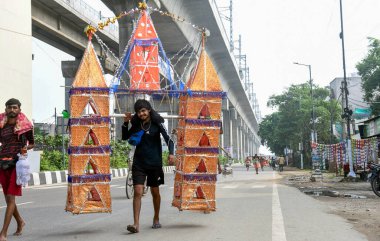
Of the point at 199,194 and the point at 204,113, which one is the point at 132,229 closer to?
the point at 199,194

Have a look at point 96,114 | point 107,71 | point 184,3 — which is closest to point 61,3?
point 184,3

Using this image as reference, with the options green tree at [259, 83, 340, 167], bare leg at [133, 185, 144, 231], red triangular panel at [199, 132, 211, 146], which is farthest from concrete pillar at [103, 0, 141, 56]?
green tree at [259, 83, 340, 167]

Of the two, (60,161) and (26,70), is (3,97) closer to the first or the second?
(26,70)

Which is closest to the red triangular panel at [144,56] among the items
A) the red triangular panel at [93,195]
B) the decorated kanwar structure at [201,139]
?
the decorated kanwar structure at [201,139]

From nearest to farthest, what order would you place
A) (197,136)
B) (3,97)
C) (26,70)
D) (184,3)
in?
1. (197,136)
2. (3,97)
3. (26,70)
4. (184,3)

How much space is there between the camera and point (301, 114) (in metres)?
56.2

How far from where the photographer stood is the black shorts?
6723 millimetres

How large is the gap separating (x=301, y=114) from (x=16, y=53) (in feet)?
118

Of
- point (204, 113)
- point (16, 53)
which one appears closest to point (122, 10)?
point (16, 53)

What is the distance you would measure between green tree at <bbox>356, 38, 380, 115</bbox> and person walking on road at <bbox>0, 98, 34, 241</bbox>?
39.4m

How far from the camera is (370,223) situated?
8133 millimetres

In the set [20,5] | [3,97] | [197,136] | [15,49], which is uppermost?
[20,5]

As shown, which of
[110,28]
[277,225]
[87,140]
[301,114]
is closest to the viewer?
[87,140]

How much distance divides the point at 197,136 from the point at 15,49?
70.5ft
